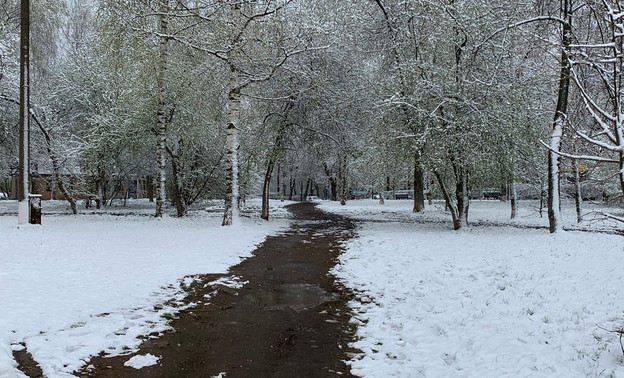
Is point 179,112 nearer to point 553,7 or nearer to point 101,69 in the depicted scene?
point 101,69

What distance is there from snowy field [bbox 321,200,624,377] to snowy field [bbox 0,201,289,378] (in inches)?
114

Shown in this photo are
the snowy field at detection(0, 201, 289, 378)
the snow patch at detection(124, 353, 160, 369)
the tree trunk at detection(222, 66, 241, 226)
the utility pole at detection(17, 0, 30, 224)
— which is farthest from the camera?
the tree trunk at detection(222, 66, 241, 226)

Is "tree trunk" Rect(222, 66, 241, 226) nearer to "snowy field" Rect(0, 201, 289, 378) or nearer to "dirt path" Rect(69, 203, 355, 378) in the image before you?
"snowy field" Rect(0, 201, 289, 378)

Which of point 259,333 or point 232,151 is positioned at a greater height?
point 232,151

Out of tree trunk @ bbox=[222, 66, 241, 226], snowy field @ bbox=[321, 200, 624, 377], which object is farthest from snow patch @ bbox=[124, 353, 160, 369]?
tree trunk @ bbox=[222, 66, 241, 226]

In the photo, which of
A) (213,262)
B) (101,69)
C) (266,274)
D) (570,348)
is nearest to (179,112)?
(101,69)

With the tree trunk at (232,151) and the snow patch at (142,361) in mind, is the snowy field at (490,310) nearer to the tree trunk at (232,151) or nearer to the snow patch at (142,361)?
the snow patch at (142,361)

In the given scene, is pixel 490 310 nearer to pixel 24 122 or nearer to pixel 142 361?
pixel 142 361

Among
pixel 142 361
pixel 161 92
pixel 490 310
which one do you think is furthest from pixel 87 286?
pixel 161 92

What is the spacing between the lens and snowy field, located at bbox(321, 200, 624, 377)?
4.05m

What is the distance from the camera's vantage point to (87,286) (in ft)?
20.9

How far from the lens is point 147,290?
6562 millimetres

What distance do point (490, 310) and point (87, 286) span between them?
20.5 ft

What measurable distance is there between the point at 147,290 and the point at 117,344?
2.15 meters
